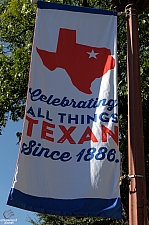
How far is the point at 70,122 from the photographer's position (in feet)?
15.1

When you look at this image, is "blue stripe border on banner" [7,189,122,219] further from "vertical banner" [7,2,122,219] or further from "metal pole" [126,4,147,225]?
"metal pole" [126,4,147,225]

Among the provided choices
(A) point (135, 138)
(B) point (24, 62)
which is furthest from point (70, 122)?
(B) point (24, 62)

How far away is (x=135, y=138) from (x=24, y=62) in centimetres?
677

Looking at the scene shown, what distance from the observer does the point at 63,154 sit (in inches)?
175

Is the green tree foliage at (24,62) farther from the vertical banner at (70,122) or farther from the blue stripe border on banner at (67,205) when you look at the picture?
the blue stripe border on banner at (67,205)

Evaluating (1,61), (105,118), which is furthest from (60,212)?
(1,61)

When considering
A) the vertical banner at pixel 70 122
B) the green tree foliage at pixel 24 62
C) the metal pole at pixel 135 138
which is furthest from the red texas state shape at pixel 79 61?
the green tree foliage at pixel 24 62

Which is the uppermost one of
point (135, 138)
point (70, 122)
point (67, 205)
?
point (70, 122)

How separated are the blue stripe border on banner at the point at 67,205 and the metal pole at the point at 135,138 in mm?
259

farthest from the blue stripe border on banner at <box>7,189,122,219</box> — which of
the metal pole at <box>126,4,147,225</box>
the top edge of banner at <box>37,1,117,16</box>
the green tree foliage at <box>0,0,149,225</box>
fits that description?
the green tree foliage at <box>0,0,149,225</box>

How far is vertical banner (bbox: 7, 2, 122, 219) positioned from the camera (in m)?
4.25

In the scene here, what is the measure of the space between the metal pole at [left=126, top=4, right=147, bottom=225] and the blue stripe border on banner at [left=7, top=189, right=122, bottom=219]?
259 millimetres

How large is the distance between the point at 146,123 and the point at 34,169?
7553mm

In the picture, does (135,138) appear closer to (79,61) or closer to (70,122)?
(70,122)
